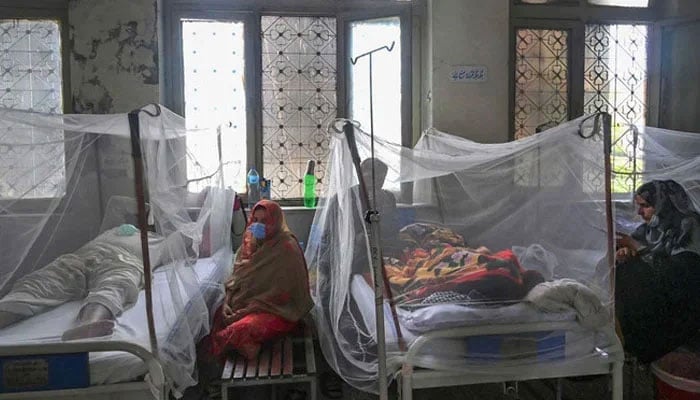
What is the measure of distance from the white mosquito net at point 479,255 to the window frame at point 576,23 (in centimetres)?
149

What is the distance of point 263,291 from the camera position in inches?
110

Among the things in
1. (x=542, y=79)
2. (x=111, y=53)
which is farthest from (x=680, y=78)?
(x=111, y=53)

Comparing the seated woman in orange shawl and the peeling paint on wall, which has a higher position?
the peeling paint on wall

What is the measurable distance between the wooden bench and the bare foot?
49 cm

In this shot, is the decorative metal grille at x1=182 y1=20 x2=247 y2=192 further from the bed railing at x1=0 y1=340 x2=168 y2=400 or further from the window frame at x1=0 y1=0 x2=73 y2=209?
the bed railing at x1=0 y1=340 x2=168 y2=400

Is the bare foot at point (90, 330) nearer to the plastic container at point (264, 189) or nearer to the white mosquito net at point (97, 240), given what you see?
the white mosquito net at point (97, 240)

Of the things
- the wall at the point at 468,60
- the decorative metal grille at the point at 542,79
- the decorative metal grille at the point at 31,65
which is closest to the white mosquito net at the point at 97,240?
the decorative metal grille at the point at 31,65

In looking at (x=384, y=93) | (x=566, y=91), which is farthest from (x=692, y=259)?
(x=384, y=93)

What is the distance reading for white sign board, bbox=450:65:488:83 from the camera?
3961mm

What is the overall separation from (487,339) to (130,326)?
1376mm

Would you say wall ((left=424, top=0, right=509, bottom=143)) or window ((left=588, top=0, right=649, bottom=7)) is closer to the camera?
wall ((left=424, top=0, right=509, bottom=143))

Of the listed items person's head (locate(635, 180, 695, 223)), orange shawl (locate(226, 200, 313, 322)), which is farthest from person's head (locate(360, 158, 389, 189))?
person's head (locate(635, 180, 695, 223))

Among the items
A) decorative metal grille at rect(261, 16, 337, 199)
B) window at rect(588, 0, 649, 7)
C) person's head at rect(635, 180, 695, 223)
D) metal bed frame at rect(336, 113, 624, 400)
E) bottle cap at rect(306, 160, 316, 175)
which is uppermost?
window at rect(588, 0, 649, 7)

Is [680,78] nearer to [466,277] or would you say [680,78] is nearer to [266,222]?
[466,277]
